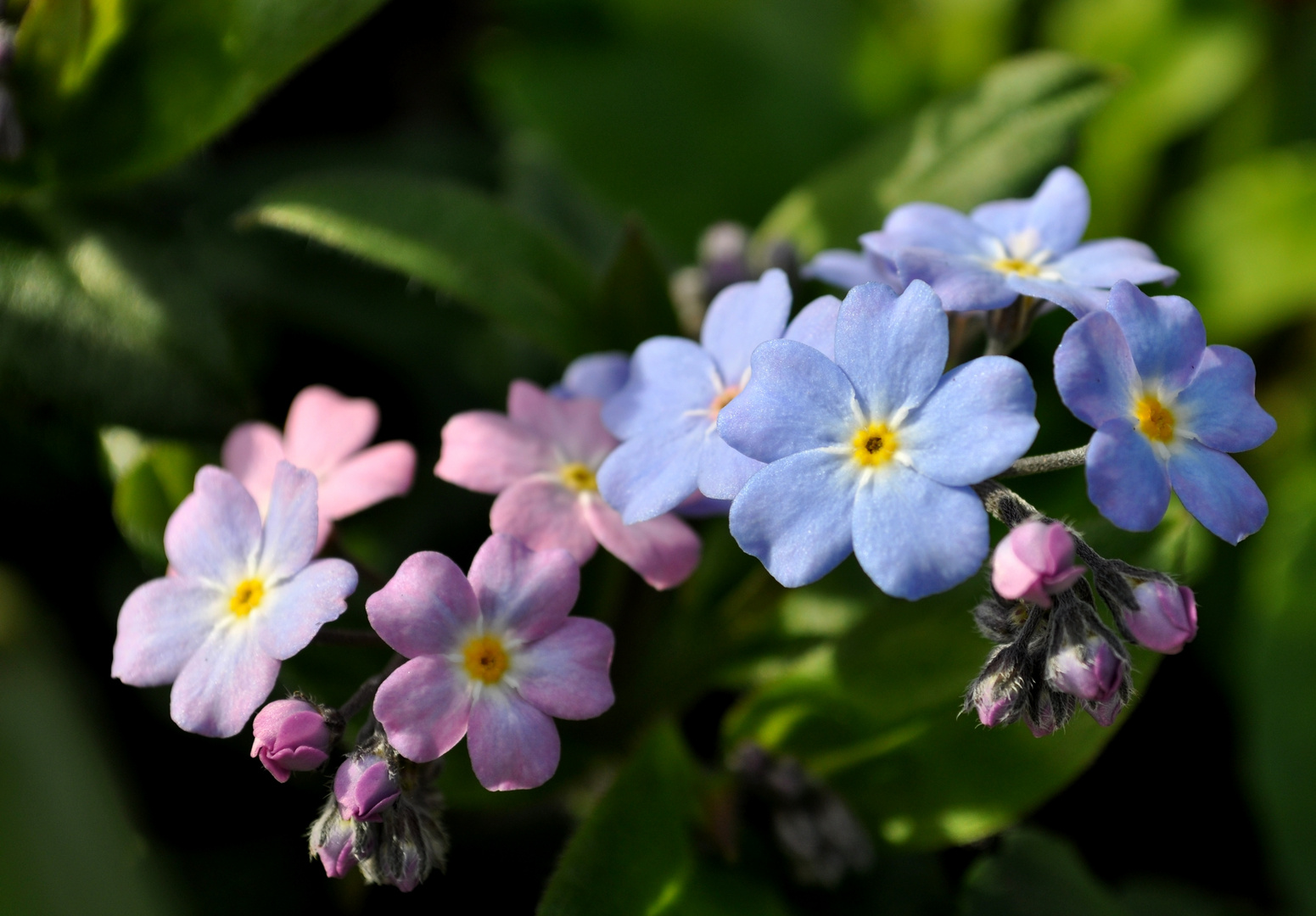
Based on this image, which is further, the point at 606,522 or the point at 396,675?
the point at 606,522

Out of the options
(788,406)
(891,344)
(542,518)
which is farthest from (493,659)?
(891,344)

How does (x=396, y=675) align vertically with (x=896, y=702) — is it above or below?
above

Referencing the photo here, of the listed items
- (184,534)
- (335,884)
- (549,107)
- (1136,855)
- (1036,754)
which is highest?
(184,534)

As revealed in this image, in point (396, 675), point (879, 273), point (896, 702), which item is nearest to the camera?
point (396, 675)

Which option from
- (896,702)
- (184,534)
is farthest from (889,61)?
(184,534)

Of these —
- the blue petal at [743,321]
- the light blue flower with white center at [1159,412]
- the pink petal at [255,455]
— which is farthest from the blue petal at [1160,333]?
the pink petal at [255,455]

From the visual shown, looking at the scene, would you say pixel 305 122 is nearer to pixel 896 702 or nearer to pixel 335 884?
pixel 335 884

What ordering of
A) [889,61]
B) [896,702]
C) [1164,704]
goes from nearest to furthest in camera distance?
[896,702]
[1164,704]
[889,61]
